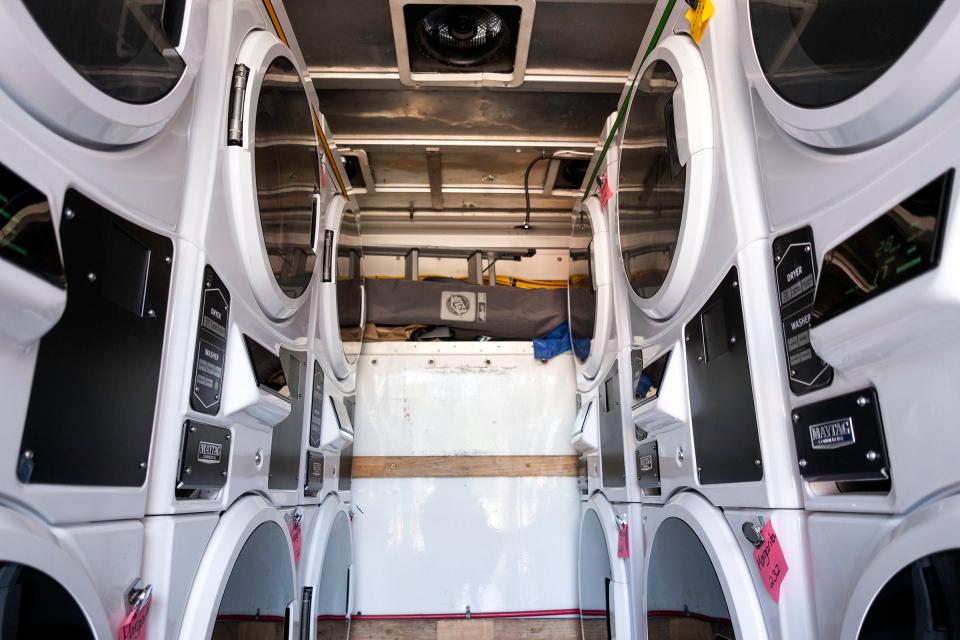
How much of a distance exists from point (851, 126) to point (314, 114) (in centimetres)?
173

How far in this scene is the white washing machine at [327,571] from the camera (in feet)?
6.36

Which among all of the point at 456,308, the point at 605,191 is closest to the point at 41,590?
the point at 605,191

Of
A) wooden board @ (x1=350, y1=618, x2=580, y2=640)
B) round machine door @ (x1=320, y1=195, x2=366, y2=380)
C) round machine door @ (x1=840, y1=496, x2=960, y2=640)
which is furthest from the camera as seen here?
wooden board @ (x1=350, y1=618, x2=580, y2=640)

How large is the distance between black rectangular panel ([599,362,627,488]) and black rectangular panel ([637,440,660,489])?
0.15 meters

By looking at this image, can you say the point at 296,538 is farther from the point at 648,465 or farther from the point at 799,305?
the point at 799,305

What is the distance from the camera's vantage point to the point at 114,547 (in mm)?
900

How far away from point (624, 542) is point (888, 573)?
127 centimetres

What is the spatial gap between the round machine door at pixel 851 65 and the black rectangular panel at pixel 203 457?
1.10 metres

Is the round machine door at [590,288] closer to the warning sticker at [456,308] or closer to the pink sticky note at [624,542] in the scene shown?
the warning sticker at [456,308]

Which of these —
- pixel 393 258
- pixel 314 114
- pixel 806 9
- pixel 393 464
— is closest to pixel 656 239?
pixel 806 9

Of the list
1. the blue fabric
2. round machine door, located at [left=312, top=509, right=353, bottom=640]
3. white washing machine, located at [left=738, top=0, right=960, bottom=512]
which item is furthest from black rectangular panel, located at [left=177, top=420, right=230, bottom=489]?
the blue fabric

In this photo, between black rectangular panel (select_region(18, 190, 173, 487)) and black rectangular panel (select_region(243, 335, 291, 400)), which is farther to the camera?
black rectangular panel (select_region(243, 335, 291, 400))

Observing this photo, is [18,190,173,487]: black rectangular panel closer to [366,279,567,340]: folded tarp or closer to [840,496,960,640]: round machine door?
[840,496,960,640]: round machine door

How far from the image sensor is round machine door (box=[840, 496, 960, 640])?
0.64 m
